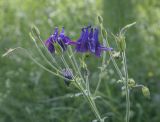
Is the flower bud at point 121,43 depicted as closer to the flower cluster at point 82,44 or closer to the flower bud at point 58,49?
the flower cluster at point 82,44

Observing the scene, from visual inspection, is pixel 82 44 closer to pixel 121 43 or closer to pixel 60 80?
pixel 121 43

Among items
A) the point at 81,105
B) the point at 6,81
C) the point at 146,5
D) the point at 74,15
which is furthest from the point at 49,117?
the point at 146,5

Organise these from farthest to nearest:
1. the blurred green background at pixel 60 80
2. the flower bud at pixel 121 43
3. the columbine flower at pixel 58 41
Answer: the blurred green background at pixel 60 80 < the columbine flower at pixel 58 41 < the flower bud at pixel 121 43

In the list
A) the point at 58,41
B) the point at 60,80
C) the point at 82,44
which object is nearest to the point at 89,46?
the point at 82,44

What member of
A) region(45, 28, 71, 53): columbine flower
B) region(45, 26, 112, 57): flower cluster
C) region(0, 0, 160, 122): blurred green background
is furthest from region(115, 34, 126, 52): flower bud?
region(0, 0, 160, 122): blurred green background

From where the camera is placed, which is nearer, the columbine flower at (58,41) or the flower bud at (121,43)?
the flower bud at (121,43)

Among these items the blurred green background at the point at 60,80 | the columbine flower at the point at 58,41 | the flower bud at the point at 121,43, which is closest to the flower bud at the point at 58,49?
the columbine flower at the point at 58,41

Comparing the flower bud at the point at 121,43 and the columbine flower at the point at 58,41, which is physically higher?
the columbine flower at the point at 58,41

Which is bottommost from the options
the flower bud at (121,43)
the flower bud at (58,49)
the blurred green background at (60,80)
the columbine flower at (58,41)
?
the flower bud at (121,43)

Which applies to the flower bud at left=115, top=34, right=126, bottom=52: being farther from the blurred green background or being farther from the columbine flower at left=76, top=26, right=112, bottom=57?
the blurred green background

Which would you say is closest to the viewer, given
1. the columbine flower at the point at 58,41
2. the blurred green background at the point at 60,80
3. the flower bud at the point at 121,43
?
the flower bud at the point at 121,43
